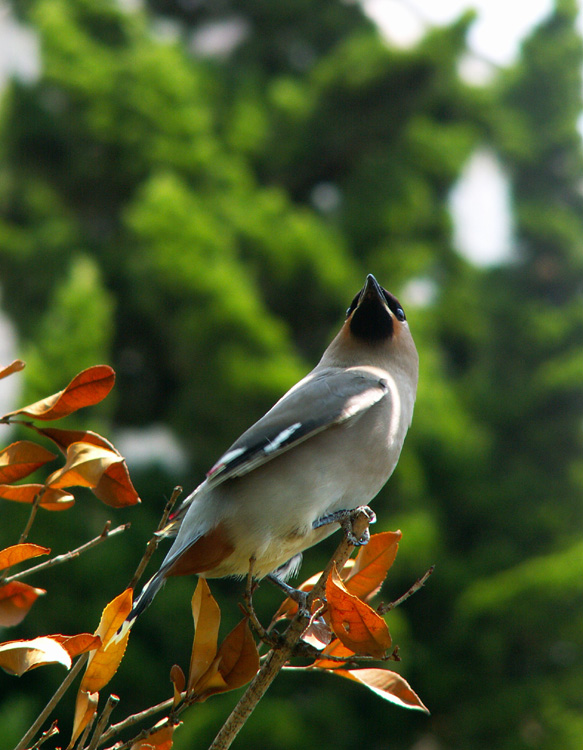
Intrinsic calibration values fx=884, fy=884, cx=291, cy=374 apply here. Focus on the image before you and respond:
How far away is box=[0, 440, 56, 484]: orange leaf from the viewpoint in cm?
136

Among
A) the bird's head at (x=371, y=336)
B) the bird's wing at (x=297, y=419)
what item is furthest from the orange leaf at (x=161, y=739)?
the bird's head at (x=371, y=336)

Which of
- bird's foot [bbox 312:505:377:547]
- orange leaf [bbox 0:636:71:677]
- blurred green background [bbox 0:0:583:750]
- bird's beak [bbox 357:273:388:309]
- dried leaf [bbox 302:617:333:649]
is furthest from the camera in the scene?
blurred green background [bbox 0:0:583:750]

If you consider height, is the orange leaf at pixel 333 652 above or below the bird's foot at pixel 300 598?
below

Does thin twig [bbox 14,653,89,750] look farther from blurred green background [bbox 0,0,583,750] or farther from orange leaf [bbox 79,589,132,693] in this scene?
blurred green background [bbox 0,0,583,750]

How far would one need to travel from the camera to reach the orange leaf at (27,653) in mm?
1185

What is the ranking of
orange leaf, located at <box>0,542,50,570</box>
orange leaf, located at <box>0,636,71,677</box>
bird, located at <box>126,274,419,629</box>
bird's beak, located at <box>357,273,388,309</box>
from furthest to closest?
bird's beak, located at <box>357,273,388,309</box> < bird, located at <box>126,274,419,629</box> < orange leaf, located at <box>0,542,50,570</box> < orange leaf, located at <box>0,636,71,677</box>

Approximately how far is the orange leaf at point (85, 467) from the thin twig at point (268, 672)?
398mm

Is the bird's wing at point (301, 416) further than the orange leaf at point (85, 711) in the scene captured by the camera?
Yes

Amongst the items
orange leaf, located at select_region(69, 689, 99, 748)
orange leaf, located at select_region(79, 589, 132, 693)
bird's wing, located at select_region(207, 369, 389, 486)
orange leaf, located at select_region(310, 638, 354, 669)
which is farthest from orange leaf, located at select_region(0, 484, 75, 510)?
bird's wing, located at select_region(207, 369, 389, 486)

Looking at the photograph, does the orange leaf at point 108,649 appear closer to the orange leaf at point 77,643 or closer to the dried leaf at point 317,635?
the orange leaf at point 77,643

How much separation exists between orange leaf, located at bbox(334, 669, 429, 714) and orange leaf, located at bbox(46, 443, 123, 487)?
520mm

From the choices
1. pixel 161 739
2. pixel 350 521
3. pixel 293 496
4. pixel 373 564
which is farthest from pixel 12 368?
pixel 293 496

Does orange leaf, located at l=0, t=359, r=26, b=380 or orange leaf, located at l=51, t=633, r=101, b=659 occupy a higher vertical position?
orange leaf, located at l=0, t=359, r=26, b=380

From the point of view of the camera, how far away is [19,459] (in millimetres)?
1359
